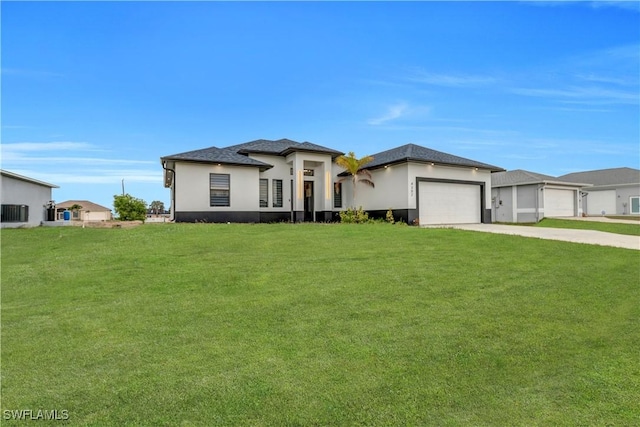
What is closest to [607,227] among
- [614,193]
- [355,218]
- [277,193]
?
[355,218]

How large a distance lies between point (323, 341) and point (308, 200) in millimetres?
18153

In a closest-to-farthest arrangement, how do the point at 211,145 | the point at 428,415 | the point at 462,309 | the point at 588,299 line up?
the point at 428,415, the point at 462,309, the point at 588,299, the point at 211,145

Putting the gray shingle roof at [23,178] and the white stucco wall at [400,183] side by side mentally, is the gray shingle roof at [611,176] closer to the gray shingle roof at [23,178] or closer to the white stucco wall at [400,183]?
the white stucco wall at [400,183]

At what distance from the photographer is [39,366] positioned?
140 inches

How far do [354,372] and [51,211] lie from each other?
31237 millimetres

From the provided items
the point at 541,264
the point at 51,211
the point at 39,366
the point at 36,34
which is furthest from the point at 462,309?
the point at 51,211

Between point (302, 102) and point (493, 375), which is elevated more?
point (302, 102)

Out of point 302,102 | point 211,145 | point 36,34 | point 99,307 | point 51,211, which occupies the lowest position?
point 99,307

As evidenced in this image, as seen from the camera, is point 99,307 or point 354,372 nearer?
point 354,372

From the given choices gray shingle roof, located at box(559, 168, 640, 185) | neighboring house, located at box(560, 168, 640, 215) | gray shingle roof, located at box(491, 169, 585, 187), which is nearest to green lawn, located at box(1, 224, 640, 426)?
gray shingle roof, located at box(491, 169, 585, 187)

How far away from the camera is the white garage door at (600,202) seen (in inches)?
1271

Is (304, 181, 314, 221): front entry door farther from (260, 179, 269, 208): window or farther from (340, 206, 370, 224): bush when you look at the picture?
(340, 206, 370, 224): bush

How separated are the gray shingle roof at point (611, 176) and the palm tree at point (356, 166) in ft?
89.3

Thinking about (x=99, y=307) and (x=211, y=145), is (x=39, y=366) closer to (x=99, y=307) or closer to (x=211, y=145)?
(x=99, y=307)
